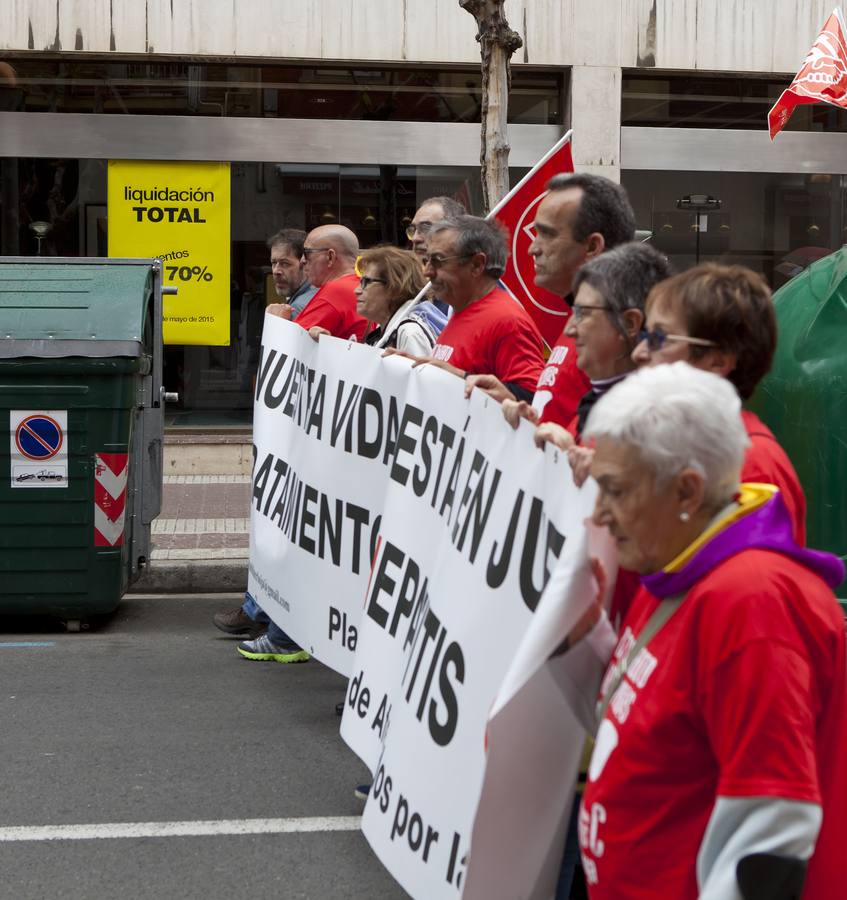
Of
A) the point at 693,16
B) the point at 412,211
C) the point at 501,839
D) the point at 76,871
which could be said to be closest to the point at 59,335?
the point at 76,871

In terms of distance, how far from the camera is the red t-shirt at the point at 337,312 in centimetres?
634

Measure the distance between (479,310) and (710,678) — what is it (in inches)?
113

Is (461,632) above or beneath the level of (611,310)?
beneath

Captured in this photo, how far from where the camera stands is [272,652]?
645cm

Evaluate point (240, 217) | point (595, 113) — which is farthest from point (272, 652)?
→ point (595, 113)

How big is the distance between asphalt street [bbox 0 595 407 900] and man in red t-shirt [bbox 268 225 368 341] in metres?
1.56

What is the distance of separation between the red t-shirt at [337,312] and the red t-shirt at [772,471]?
411 centimetres

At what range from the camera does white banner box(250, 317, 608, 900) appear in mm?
2346

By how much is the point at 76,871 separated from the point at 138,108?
9.52 meters

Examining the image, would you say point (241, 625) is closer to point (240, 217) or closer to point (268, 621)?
point (268, 621)

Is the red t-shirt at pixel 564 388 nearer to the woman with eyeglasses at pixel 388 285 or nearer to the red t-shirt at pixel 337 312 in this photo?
the woman with eyeglasses at pixel 388 285

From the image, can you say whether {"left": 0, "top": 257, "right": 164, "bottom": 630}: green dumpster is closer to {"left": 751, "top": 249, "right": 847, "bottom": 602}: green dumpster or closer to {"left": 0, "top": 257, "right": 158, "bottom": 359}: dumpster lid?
{"left": 0, "top": 257, "right": 158, "bottom": 359}: dumpster lid

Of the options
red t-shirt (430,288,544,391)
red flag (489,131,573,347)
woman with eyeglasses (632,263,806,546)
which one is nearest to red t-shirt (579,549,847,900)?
woman with eyeglasses (632,263,806,546)

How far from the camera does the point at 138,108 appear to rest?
487 inches
